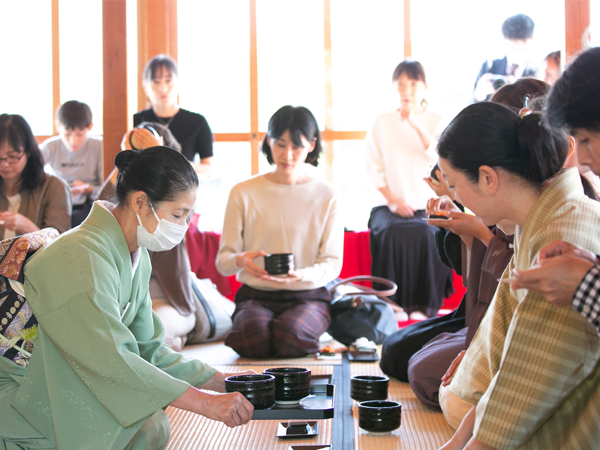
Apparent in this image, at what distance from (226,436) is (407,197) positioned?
108 inches

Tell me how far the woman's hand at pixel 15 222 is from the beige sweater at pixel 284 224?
1076mm

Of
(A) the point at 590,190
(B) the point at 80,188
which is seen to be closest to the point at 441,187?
(A) the point at 590,190

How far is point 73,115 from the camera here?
4402 millimetres

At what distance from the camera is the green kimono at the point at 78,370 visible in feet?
5.07

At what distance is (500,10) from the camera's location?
5.04 meters

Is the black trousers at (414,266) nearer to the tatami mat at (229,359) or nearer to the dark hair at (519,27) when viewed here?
the tatami mat at (229,359)

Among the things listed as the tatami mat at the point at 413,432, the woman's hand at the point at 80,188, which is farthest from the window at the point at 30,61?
the tatami mat at the point at 413,432

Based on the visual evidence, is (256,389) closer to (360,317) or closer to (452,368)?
(452,368)

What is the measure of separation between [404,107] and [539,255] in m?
3.38

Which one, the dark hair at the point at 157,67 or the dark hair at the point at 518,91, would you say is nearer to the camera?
the dark hair at the point at 518,91

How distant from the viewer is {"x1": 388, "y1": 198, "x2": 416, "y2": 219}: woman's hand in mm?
4305

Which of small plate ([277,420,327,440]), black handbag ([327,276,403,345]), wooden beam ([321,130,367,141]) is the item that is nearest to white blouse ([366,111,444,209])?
wooden beam ([321,130,367,141])

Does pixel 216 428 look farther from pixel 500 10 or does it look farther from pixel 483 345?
pixel 500 10

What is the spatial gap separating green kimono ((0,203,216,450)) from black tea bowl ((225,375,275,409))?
16 cm
